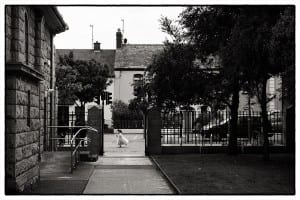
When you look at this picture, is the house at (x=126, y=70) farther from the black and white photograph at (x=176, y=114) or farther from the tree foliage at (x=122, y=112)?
the black and white photograph at (x=176, y=114)

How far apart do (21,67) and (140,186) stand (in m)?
4.49

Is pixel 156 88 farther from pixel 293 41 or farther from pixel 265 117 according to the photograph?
pixel 293 41

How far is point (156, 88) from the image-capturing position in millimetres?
19078

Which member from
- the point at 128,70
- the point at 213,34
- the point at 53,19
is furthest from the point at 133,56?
the point at 213,34

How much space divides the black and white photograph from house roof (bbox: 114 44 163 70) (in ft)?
77.5

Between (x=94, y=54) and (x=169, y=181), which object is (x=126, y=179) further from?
(x=94, y=54)

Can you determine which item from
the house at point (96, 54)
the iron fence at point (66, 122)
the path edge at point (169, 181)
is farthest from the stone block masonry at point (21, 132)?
the house at point (96, 54)

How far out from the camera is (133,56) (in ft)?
169

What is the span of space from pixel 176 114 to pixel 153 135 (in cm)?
144

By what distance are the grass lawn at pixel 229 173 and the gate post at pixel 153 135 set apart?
894mm

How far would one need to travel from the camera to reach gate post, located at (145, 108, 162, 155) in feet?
69.3

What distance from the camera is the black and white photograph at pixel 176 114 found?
10023mm

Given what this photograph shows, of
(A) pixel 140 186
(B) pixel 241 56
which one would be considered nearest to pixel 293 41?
(B) pixel 241 56

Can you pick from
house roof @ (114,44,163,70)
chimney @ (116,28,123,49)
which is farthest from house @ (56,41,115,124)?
house roof @ (114,44,163,70)
